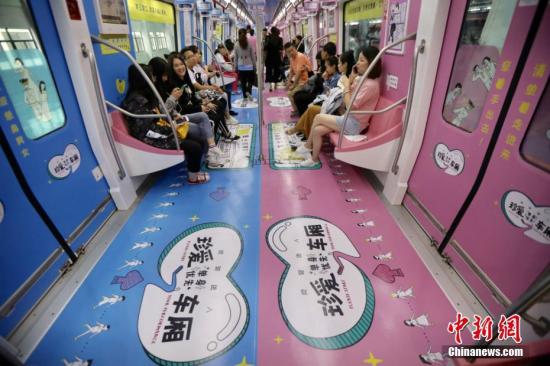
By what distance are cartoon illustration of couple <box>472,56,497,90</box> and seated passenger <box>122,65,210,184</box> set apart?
279cm

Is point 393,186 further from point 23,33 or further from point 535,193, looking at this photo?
point 23,33

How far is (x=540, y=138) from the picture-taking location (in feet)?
5.36

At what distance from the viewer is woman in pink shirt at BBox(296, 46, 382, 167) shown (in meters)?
3.46

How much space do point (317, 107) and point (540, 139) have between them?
321cm

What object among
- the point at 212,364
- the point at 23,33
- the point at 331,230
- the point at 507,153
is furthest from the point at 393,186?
the point at 23,33

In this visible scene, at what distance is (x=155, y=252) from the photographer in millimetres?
2541

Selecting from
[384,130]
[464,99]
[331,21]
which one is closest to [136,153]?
[384,130]

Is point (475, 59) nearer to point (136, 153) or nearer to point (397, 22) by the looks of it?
point (397, 22)


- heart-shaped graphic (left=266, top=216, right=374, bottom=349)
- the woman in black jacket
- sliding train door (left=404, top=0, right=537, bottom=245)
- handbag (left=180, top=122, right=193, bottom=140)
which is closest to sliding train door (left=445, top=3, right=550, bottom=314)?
sliding train door (left=404, top=0, right=537, bottom=245)

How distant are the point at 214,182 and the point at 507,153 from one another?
287 centimetres

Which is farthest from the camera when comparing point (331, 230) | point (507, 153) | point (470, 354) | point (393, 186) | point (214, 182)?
point (214, 182)

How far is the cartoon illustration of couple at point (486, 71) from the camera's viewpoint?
1988mm

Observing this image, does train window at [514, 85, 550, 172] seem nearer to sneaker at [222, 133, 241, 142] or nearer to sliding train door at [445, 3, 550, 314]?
sliding train door at [445, 3, 550, 314]

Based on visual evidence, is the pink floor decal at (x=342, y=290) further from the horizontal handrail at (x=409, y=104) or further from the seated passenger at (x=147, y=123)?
the seated passenger at (x=147, y=123)
